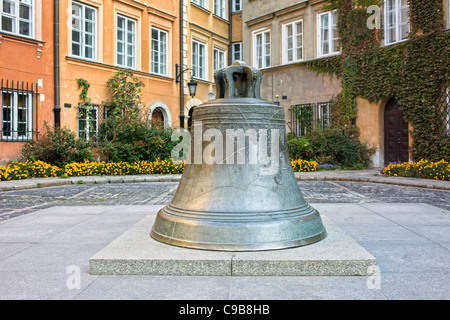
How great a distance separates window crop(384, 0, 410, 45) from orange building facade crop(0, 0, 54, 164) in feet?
38.7

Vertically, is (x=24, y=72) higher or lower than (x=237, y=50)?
lower

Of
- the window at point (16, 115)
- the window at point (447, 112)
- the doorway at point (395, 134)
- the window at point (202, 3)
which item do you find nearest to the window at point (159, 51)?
the window at point (202, 3)

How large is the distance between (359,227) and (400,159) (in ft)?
39.2

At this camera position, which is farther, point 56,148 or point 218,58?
point 218,58

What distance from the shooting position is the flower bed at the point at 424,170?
11.8 metres

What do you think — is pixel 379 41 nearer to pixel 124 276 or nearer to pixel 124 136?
pixel 124 136

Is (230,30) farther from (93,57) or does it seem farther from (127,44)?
(93,57)

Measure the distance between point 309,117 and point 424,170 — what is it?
7.05 m

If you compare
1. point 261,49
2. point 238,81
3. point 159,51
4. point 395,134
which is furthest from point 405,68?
point 238,81

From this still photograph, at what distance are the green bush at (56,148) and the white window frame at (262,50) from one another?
10426 millimetres

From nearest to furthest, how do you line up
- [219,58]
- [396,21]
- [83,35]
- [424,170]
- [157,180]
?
[424,170], [157,180], [396,21], [83,35], [219,58]

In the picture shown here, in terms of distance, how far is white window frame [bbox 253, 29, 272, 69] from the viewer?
824 inches

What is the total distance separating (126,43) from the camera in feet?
56.7

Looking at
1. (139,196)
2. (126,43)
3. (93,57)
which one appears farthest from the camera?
(126,43)
